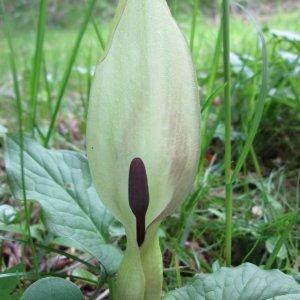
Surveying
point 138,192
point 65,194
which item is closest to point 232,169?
point 65,194

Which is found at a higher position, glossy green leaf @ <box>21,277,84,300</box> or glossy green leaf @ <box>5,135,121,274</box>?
glossy green leaf @ <box>5,135,121,274</box>

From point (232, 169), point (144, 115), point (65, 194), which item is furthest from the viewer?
point (232, 169)

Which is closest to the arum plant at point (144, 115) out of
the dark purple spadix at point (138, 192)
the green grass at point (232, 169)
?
the dark purple spadix at point (138, 192)

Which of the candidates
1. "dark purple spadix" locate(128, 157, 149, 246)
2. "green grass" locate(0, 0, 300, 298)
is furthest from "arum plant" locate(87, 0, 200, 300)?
"green grass" locate(0, 0, 300, 298)

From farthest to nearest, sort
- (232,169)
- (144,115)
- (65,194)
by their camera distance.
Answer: (232,169) → (65,194) → (144,115)

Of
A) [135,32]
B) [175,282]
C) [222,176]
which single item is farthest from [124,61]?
[222,176]

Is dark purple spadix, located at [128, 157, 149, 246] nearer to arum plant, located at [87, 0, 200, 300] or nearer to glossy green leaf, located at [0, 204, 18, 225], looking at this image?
arum plant, located at [87, 0, 200, 300]

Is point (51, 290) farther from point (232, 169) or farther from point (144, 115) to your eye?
point (232, 169)
